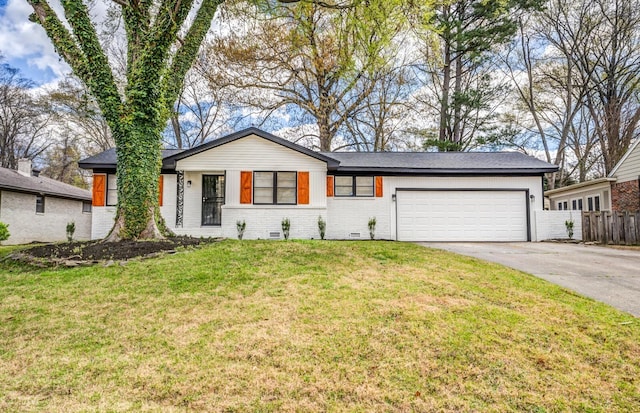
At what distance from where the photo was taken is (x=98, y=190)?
11938 mm

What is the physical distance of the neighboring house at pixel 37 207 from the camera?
14.9 metres

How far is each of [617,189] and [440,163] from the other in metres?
7.55

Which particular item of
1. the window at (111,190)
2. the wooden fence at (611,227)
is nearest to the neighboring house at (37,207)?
the window at (111,190)

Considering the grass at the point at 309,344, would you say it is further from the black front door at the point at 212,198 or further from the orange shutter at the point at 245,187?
the black front door at the point at 212,198

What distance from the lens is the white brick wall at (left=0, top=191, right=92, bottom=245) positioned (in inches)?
585

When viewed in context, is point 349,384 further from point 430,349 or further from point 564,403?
point 564,403

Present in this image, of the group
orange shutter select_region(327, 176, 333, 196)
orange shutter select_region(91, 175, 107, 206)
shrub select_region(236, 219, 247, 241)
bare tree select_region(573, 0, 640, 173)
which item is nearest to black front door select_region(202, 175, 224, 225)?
shrub select_region(236, 219, 247, 241)

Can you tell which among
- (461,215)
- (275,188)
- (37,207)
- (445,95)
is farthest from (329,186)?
(37,207)

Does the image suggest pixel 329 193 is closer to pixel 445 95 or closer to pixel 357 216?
pixel 357 216

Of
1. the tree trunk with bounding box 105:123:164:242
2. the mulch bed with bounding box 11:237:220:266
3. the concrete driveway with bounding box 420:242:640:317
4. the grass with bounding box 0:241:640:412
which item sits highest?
the tree trunk with bounding box 105:123:164:242

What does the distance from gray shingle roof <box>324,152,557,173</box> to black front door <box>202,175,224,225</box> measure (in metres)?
4.47

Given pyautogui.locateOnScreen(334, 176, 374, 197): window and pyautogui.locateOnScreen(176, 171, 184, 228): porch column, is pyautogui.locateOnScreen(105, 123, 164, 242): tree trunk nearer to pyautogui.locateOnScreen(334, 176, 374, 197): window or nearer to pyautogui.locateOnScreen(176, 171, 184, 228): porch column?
pyautogui.locateOnScreen(176, 171, 184, 228): porch column

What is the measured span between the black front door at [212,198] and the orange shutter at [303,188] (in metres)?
Answer: 2.87

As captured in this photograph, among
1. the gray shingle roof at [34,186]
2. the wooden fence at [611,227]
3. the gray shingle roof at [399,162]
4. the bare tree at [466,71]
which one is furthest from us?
the bare tree at [466,71]
